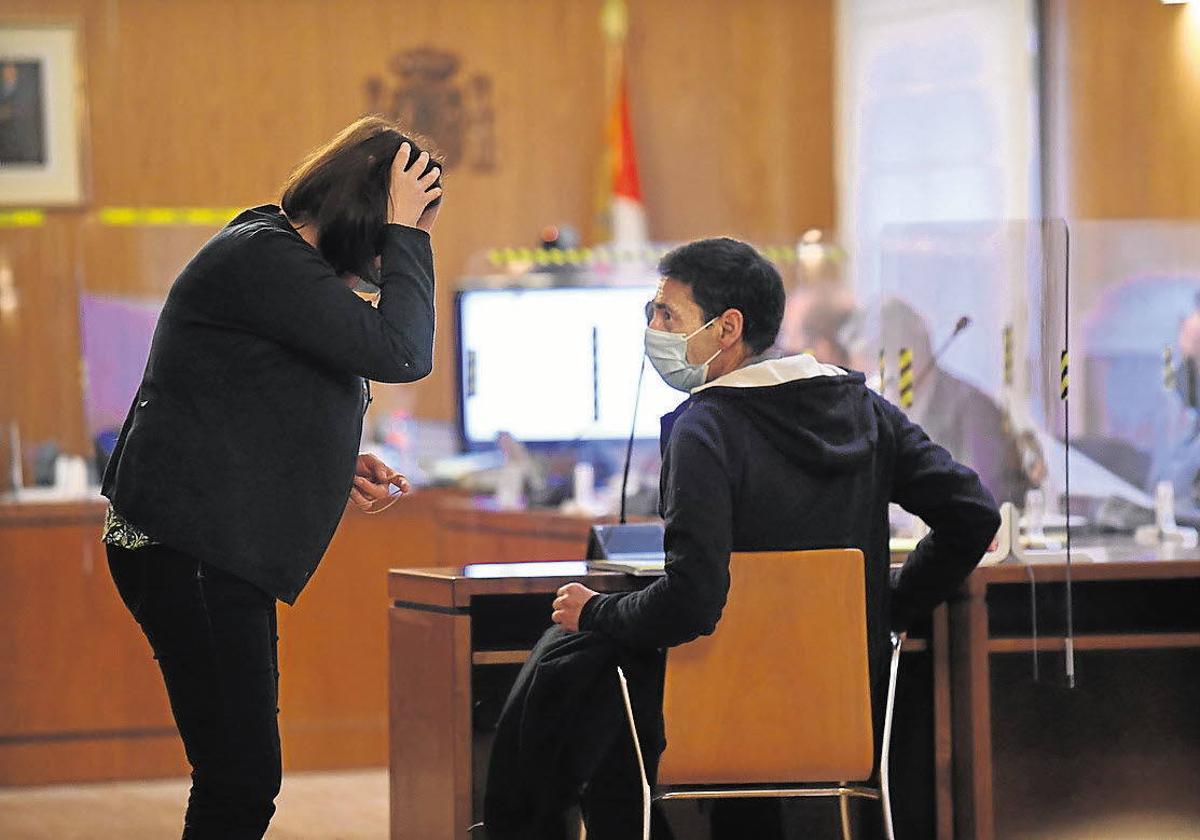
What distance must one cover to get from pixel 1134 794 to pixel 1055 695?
0.24 meters

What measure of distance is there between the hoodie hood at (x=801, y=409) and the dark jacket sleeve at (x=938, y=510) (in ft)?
0.37

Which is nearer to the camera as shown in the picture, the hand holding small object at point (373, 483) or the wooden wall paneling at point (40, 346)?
the hand holding small object at point (373, 483)

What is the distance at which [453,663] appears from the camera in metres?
2.88

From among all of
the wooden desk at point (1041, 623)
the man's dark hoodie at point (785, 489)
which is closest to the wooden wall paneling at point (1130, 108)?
the wooden desk at point (1041, 623)

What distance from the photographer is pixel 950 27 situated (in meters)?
6.27

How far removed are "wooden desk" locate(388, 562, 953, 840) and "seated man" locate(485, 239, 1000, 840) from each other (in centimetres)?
20

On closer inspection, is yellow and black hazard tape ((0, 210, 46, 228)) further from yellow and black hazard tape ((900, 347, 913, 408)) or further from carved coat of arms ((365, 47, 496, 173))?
yellow and black hazard tape ((900, 347, 913, 408))

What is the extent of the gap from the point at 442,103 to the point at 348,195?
456cm

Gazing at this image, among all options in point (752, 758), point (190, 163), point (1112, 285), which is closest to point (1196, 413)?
point (1112, 285)

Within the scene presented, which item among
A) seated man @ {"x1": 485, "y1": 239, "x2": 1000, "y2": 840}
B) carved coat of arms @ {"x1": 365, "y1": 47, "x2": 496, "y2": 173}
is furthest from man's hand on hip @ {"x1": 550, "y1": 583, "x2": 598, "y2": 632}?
carved coat of arms @ {"x1": 365, "y1": 47, "x2": 496, "y2": 173}

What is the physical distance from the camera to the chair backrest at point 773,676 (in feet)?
8.08

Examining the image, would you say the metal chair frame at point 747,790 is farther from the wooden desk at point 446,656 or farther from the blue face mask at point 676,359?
the blue face mask at point 676,359

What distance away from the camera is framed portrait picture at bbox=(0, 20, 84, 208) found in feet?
21.0

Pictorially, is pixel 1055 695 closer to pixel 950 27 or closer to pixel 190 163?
pixel 950 27
